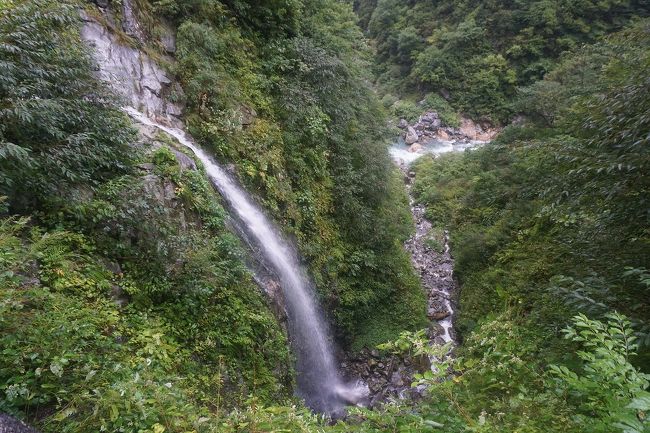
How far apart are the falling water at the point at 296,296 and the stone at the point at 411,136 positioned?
19.2 m

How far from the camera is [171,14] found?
877cm

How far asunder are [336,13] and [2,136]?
1237cm

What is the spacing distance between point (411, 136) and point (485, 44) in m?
10.4

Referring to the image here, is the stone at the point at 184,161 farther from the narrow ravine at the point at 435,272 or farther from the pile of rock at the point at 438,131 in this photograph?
the pile of rock at the point at 438,131

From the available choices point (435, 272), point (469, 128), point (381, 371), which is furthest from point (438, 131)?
point (381, 371)

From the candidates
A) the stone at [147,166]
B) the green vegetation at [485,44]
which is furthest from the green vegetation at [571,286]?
the green vegetation at [485,44]

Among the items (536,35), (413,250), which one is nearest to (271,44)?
(413,250)

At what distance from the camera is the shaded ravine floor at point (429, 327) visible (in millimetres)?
8883

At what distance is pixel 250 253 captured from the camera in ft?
23.1

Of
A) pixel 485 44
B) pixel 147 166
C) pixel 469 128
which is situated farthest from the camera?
pixel 485 44

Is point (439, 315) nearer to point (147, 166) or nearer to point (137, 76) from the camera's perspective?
point (147, 166)

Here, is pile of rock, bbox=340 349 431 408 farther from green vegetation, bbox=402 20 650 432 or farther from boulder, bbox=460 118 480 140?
boulder, bbox=460 118 480 140

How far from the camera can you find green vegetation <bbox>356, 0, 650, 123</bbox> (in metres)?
26.1

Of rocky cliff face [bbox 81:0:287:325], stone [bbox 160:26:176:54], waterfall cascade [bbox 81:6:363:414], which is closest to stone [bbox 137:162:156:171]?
rocky cliff face [bbox 81:0:287:325]
